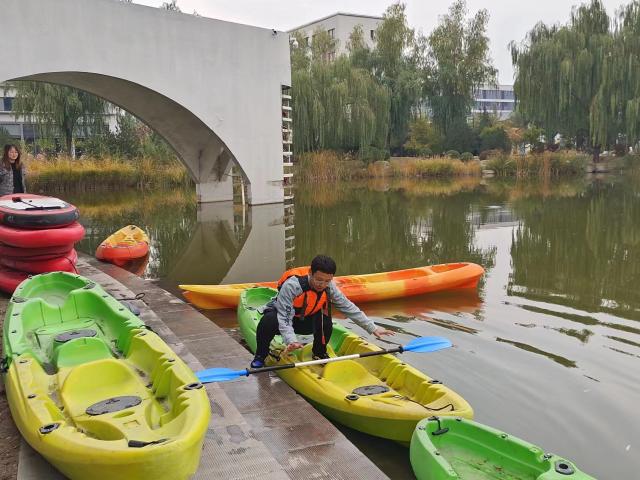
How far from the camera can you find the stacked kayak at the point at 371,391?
3135 mm

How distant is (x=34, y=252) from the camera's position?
5246 millimetres

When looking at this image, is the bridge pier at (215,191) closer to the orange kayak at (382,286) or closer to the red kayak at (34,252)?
the orange kayak at (382,286)

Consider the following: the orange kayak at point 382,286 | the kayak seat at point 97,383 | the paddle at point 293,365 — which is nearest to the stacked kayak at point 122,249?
the orange kayak at point 382,286

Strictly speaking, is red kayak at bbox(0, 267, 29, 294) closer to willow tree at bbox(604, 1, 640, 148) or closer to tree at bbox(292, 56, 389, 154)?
tree at bbox(292, 56, 389, 154)

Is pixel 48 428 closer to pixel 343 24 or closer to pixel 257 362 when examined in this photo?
pixel 257 362

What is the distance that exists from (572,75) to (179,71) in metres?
16.7

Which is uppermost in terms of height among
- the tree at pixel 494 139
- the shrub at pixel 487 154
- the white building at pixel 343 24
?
the white building at pixel 343 24

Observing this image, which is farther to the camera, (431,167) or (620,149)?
(620,149)

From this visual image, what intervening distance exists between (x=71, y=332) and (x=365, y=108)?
2141cm

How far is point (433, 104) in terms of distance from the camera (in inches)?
1209

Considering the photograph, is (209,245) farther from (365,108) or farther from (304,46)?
(304,46)

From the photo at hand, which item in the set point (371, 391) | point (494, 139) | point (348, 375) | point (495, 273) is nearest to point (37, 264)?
point (348, 375)

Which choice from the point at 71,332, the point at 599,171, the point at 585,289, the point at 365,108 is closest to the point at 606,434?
the point at 71,332

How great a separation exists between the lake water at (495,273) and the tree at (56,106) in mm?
4370
